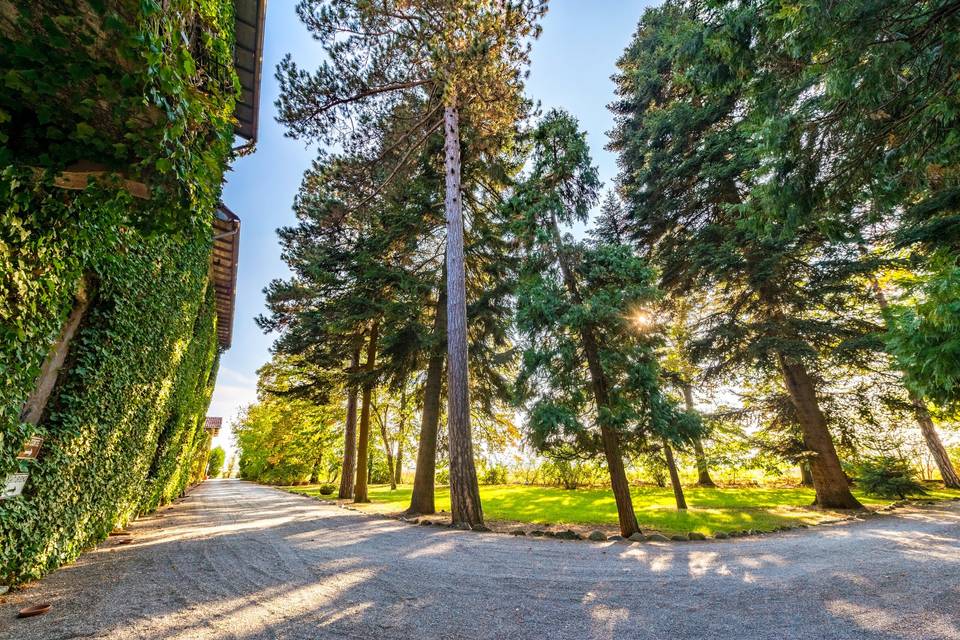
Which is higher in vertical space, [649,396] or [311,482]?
[649,396]

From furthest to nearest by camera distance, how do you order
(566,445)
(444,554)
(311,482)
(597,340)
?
1. (311,482)
2. (597,340)
3. (566,445)
4. (444,554)

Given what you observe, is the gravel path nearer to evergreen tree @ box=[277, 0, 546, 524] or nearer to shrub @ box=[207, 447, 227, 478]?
evergreen tree @ box=[277, 0, 546, 524]

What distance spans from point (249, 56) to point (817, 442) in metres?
15.5

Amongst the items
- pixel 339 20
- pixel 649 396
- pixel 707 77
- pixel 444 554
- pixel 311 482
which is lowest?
pixel 311 482

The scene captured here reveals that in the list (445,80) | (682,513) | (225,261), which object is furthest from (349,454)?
(445,80)

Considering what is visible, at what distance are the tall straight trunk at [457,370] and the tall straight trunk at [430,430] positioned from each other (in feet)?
5.60

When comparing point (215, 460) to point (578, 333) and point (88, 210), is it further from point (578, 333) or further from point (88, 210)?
point (88, 210)

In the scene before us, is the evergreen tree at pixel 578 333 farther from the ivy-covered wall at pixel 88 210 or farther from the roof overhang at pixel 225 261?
the roof overhang at pixel 225 261

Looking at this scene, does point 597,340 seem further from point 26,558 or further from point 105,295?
point 26,558

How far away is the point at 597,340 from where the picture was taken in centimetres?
710

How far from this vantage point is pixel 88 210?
280 centimetres

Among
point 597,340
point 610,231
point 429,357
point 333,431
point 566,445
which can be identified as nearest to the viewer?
point 566,445

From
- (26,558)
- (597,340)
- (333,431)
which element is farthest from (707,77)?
(333,431)

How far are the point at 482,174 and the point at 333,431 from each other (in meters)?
17.8
